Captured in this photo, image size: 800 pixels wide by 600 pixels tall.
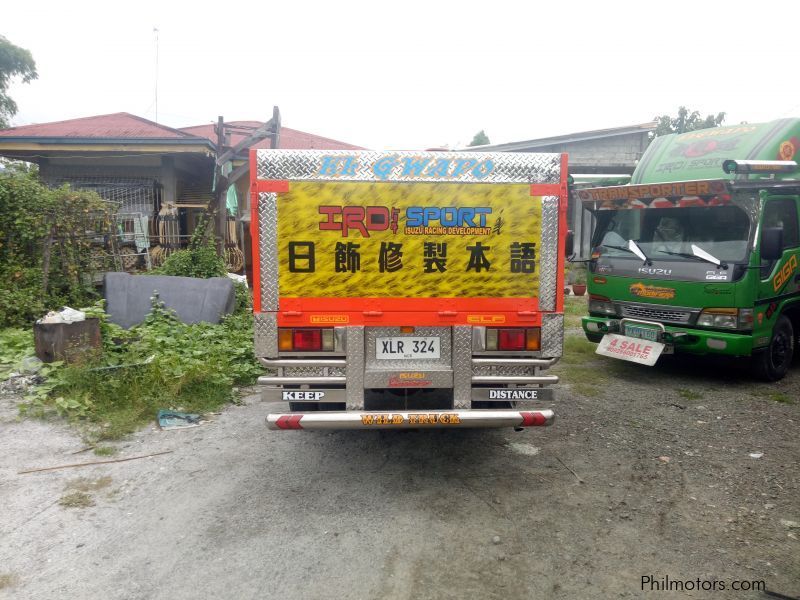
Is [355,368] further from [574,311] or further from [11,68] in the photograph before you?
[11,68]

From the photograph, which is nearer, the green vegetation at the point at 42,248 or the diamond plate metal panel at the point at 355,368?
the diamond plate metal panel at the point at 355,368

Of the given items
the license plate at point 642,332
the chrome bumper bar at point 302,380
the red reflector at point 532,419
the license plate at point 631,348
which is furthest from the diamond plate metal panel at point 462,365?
the license plate at point 642,332

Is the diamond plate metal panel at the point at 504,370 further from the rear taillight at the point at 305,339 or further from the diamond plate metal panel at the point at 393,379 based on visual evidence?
the rear taillight at the point at 305,339

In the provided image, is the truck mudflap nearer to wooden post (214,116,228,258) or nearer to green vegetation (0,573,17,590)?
green vegetation (0,573,17,590)

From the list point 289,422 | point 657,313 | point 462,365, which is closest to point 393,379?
point 462,365

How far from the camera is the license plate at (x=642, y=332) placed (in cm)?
708

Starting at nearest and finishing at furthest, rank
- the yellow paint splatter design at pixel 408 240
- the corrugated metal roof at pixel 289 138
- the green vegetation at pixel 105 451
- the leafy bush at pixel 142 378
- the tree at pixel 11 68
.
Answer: the yellow paint splatter design at pixel 408 240 < the green vegetation at pixel 105 451 < the leafy bush at pixel 142 378 < the corrugated metal roof at pixel 289 138 < the tree at pixel 11 68

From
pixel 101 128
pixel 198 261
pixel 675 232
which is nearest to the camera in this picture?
pixel 675 232

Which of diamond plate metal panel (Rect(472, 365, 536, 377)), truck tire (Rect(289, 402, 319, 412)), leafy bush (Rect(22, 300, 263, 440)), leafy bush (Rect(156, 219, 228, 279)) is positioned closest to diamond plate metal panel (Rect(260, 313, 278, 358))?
truck tire (Rect(289, 402, 319, 412))

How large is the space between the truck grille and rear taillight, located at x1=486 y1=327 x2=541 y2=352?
11.3 ft

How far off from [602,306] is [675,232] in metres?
1.29

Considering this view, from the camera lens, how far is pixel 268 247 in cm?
411

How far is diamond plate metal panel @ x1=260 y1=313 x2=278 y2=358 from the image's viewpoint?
4176 mm

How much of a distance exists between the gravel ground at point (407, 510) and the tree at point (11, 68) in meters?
20.0
